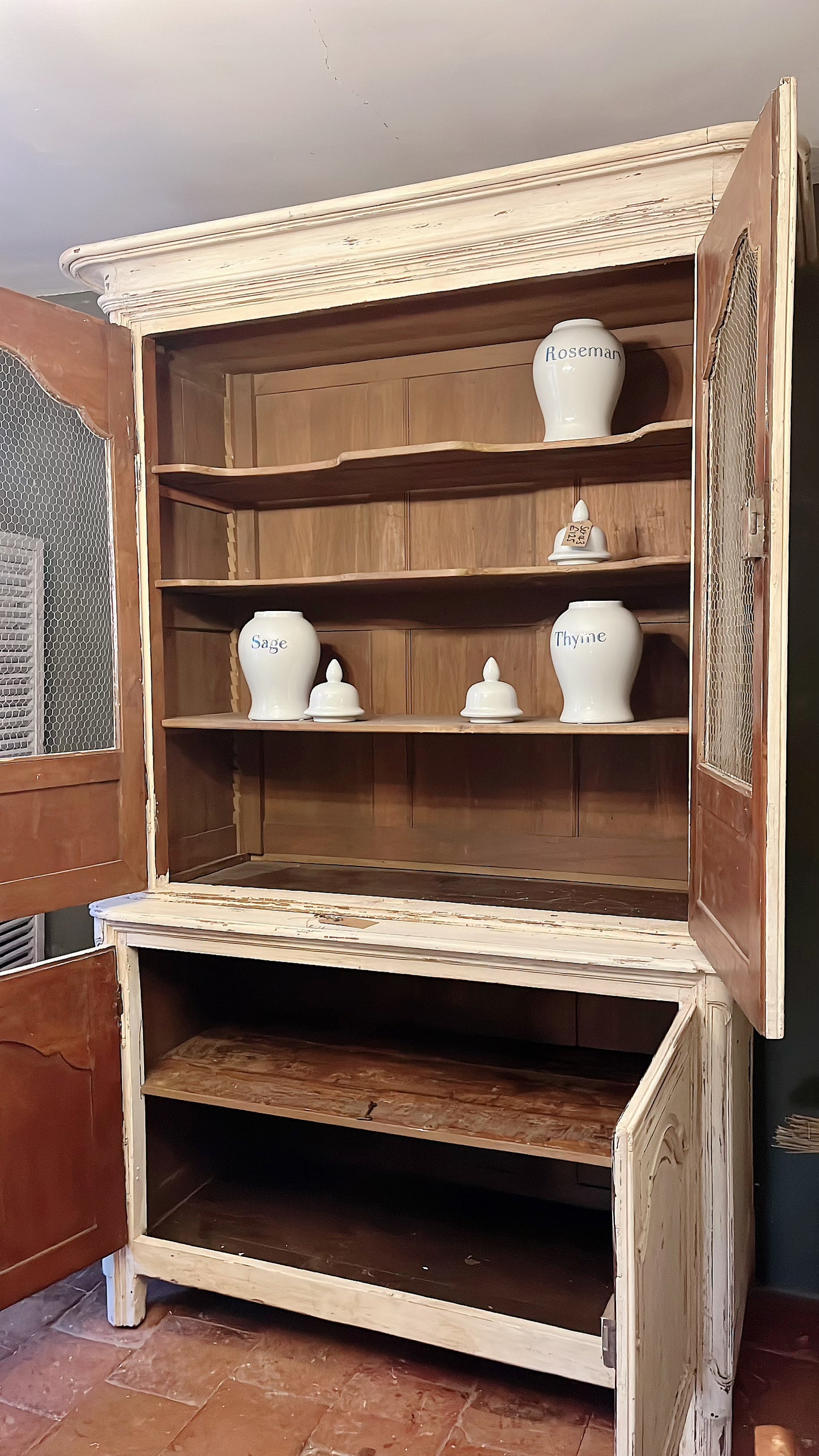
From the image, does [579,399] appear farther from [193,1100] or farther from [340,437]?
[193,1100]

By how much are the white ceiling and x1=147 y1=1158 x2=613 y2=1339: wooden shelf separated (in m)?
2.24

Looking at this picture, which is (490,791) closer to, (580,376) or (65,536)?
(580,376)

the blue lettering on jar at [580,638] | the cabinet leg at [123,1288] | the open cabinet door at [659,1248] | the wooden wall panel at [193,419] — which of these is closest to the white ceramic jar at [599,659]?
the blue lettering on jar at [580,638]

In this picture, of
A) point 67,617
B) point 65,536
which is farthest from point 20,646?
point 65,536

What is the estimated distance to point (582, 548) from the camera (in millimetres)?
1944

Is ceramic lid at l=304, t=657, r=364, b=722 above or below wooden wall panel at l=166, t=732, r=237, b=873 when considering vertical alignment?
above

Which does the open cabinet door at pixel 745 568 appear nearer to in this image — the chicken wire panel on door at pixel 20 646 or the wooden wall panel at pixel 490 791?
the wooden wall panel at pixel 490 791

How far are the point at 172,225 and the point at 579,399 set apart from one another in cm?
125

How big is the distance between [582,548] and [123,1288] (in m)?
1.79

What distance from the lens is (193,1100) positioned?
2.12 m

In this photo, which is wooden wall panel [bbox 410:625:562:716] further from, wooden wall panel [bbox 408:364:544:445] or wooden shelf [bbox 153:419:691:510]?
wooden wall panel [bbox 408:364:544:445]

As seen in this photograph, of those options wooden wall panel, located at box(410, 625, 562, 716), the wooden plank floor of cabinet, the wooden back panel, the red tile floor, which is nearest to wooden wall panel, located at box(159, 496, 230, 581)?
the wooden back panel

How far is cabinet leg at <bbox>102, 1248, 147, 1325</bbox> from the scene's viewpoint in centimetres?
214

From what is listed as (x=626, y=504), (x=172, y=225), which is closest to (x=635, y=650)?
(x=626, y=504)
